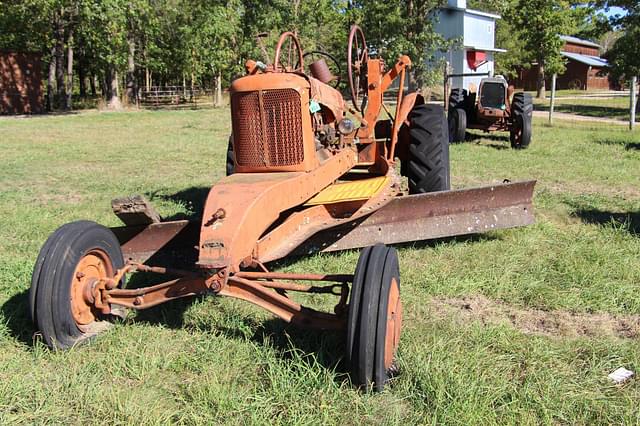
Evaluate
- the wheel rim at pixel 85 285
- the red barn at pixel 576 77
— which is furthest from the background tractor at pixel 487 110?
the red barn at pixel 576 77

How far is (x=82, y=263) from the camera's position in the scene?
351 centimetres

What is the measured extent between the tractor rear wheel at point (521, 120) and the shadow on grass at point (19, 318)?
9.88 m

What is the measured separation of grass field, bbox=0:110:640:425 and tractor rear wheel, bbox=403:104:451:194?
2.45ft

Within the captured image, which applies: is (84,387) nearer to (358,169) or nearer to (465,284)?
(465,284)

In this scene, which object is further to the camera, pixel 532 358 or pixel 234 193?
pixel 234 193

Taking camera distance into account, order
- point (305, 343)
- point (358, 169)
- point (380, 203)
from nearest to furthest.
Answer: point (305, 343) → point (380, 203) → point (358, 169)

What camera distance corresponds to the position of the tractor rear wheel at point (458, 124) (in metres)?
12.4

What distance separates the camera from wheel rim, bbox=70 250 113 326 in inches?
135

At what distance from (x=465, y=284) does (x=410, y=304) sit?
1.95ft

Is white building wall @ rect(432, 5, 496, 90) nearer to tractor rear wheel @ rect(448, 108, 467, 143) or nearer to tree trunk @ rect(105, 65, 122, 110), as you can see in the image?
tree trunk @ rect(105, 65, 122, 110)

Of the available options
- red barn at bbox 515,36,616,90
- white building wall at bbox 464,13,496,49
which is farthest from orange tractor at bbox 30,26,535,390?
red barn at bbox 515,36,616,90

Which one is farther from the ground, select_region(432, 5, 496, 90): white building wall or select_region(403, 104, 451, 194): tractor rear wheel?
select_region(432, 5, 496, 90): white building wall

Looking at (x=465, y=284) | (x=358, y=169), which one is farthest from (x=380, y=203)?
(x=358, y=169)

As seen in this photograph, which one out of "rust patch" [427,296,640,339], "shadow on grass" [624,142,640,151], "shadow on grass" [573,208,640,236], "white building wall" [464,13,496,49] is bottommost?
"rust patch" [427,296,640,339]
